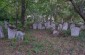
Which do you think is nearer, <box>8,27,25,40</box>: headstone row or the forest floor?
the forest floor

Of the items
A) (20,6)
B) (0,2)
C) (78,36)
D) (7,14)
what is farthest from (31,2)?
(78,36)

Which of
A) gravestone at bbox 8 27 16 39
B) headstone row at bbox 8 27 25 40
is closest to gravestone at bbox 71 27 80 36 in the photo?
headstone row at bbox 8 27 25 40

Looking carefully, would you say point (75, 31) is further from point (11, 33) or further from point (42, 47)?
point (11, 33)

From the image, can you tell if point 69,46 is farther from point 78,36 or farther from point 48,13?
point 48,13

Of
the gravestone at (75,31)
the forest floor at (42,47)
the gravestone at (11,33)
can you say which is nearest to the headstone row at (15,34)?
the gravestone at (11,33)

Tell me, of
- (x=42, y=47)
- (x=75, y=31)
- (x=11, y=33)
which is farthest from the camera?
(x=75, y=31)

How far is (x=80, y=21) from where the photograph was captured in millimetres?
13891

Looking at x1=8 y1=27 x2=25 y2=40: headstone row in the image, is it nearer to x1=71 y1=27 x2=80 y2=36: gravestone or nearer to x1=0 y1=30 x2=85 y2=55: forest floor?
x1=0 y1=30 x2=85 y2=55: forest floor

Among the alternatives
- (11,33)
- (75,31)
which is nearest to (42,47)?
(11,33)

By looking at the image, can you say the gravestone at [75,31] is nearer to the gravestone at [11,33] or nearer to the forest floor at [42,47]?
the forest floor at [42,47]

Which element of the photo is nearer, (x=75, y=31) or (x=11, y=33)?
(x=11, y=33)

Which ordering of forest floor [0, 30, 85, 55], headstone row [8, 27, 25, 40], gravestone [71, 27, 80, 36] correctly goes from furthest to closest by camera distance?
gravestone [71, 27, 80, 36] < headstone row [8, 27, 25, 40] < forest floor [0, 30, 85, 55]

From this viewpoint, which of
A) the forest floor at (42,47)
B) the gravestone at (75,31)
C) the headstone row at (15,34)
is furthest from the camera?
the gravestone at (75,31)

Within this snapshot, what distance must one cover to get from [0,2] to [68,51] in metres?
6.58
